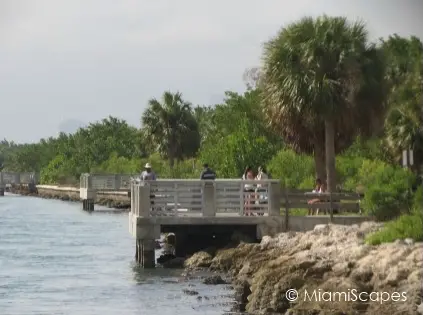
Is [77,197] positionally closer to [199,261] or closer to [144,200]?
[144,200]

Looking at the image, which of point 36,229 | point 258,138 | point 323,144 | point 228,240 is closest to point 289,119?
point 323,144

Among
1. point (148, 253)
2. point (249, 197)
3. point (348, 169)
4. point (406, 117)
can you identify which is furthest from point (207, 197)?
point (348, 169)

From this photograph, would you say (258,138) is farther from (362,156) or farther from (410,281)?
(410,281)

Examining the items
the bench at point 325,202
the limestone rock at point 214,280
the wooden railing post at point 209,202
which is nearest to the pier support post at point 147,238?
the wooden railing post at point 209,202

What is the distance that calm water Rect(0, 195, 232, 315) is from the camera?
2808 cm

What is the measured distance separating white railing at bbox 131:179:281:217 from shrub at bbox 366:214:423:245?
6831 millimetres

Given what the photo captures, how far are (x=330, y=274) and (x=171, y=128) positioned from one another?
59370 mm

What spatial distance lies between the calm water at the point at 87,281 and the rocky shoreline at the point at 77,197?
3152 cm

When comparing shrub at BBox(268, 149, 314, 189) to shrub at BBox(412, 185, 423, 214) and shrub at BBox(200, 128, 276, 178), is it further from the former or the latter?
shrub at BBox(412, 185, 423, 214)

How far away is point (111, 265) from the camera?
39438 millimetres

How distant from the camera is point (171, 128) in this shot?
276 feet

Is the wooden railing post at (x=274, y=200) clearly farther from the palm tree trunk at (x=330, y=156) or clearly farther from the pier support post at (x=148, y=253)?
the palm tree trunk at (x=330, y=156)

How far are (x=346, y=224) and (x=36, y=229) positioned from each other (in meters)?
31.8

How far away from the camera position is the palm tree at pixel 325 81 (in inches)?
1549
